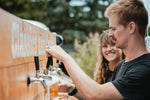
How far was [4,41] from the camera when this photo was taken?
0.87 m

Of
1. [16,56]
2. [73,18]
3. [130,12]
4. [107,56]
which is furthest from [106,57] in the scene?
[73,18]

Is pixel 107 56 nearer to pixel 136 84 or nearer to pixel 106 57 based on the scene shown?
pixel 106 57

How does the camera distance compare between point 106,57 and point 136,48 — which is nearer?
point 136,48

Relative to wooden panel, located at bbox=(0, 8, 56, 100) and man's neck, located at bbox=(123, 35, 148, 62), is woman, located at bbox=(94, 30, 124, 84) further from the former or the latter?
wooden panel, located at bbox=(0, 8, 56, 100)

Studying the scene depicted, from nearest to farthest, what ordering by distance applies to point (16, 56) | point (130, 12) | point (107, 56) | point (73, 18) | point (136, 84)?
point (16, 56), point (136, 84), point (130, 12), point (107, 56), point (73, 18)

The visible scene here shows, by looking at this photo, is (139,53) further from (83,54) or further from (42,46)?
(83,54)

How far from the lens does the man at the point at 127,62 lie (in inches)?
47.4

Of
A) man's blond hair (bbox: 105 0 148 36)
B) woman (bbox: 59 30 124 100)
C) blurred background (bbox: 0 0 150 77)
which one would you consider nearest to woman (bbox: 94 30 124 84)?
woman (bbox: 59 30 124 100)

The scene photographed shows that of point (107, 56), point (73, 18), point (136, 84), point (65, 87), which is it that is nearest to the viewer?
point (136, 84)

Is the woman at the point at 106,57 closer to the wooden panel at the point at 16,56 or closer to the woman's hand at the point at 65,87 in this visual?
the woman's hand at the point at 65,87

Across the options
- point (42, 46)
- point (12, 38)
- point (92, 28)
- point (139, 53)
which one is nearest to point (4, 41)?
point (12, 38)

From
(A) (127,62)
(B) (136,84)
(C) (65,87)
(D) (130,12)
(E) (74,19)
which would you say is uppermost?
(E) (74,19)

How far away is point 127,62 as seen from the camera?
4.57 feet

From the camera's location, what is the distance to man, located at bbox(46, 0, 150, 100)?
3.95 ft
